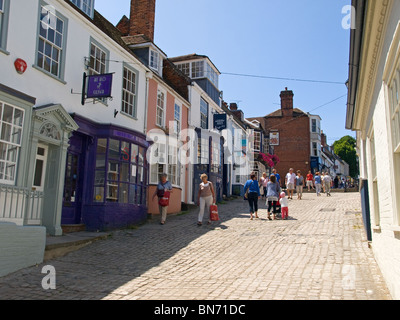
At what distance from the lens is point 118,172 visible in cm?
1178

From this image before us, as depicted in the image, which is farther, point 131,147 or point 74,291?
point 131,147

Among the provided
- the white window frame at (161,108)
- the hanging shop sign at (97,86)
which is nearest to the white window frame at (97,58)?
the hanging shop sign at (97,86)

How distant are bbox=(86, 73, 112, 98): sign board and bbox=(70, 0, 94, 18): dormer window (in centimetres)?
268

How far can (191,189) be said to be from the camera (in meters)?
18.9

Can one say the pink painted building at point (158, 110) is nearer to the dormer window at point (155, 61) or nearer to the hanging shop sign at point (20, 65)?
the dormer window at point (155, 61)

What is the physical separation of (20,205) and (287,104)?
3913 cm

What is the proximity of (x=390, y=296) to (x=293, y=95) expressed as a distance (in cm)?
3995

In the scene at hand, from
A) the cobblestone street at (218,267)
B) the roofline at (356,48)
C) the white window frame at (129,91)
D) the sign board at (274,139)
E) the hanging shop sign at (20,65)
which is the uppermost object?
the sign board at (274,139)

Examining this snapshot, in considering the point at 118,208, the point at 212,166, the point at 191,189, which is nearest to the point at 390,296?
the point at 118,208

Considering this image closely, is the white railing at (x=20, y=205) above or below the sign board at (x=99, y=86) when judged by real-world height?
below

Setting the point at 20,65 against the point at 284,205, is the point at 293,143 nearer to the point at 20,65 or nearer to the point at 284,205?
the point at 284,205

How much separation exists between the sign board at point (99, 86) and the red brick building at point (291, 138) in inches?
1403

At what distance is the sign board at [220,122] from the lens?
22812 millimetres

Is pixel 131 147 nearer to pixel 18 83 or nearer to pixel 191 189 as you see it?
pixel 18 83
